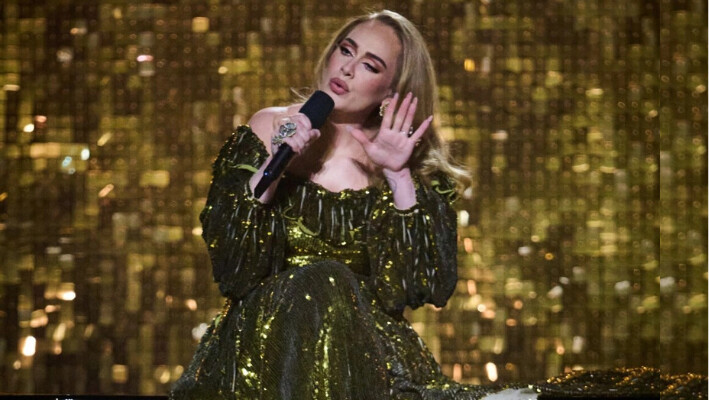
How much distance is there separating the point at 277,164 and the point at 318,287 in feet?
0.79

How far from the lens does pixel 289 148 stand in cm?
190

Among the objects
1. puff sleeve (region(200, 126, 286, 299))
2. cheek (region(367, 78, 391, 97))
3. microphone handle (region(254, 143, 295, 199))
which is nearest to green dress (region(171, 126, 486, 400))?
puff sleeve (region(200, 126, 286, 299))

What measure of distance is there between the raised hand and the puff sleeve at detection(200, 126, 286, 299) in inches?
9.0

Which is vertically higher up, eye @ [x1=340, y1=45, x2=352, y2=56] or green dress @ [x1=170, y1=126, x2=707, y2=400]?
eye @ [x1=340, y1=45, x2=352, y2=56]

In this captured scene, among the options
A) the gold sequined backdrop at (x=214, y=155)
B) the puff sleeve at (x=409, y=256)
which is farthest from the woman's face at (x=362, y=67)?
the gold sequined backdrop at (x=214, y=155)

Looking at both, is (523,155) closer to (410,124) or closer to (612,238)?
(612,238)

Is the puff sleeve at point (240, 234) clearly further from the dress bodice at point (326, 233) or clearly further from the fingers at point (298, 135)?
the fingers at point (298, 135)

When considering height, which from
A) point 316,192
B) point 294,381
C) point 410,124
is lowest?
point 294,381

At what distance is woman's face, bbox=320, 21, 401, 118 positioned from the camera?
7.20 feet

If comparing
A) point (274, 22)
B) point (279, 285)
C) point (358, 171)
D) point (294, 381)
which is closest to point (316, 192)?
point (358, 171)

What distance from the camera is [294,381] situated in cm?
176

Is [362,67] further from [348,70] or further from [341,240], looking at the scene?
[341,240]

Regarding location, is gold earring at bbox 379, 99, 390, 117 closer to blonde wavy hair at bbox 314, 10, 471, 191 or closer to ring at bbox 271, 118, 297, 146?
blonde wavy hair at bbox 314, 10, 471, 191

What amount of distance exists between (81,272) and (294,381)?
1.60 m
